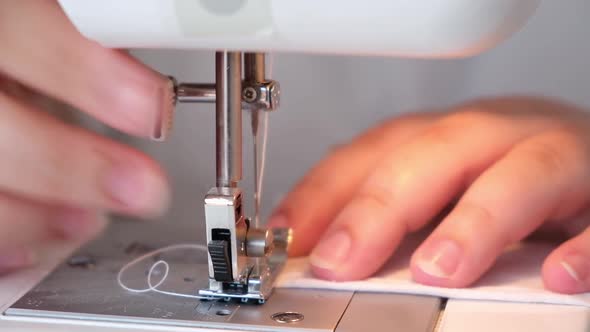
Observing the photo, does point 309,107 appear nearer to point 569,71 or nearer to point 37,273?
point 569,71

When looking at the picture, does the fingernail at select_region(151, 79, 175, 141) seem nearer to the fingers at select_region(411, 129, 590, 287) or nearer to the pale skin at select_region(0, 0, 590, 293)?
the pale skin at select_region(0, 0, 590, 293)

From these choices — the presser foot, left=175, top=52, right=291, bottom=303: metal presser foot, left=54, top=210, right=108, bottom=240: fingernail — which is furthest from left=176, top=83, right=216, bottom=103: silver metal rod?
left=54, top=210, right=108, bottom=240: fingernail

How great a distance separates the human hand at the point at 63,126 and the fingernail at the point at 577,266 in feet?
1.08

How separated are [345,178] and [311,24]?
336 millimetres

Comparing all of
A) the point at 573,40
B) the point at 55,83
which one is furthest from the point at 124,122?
the point at 573,40

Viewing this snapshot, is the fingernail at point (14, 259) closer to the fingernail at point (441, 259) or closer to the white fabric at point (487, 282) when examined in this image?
the white fabric at point (487, 282)

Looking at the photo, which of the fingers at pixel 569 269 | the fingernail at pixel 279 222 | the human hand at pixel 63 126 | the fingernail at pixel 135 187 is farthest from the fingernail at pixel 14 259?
the fingers at pixel 569 269

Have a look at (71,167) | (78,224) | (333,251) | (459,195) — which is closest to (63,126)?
(71,167)

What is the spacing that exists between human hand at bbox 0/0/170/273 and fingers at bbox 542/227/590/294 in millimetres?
319

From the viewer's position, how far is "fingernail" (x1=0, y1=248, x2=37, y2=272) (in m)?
0.75

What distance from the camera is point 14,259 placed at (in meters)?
0.76

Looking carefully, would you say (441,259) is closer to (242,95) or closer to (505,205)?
(505,205)

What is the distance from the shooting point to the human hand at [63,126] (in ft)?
2.17

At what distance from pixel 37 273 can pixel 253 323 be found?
0.75 ft
